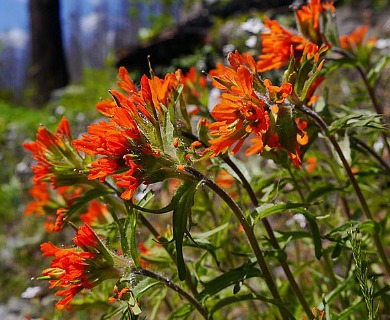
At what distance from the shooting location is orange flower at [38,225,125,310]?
813mm

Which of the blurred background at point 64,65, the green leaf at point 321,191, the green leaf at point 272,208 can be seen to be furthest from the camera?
Result: the blurred background at point 64,65

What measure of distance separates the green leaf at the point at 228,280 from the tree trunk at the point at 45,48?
28.7 ft

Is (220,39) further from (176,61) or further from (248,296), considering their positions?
(248,296)

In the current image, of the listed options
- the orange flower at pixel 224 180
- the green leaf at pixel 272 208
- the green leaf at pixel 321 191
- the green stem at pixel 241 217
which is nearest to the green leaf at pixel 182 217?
the green stem at pixel 241 217

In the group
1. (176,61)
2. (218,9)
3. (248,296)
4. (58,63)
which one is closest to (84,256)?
(248,296)

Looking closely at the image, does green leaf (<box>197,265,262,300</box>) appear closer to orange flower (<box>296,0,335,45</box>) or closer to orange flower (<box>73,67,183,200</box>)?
orange flower (<box>73,67,183,200</box>)

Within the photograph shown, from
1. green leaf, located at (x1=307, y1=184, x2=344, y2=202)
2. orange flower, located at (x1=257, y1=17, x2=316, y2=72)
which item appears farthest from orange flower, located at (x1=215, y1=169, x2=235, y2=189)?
orange flower, located at (x1=257, y1=17, x2=316, y2=72)

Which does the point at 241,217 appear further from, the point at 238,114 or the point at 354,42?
the point at 354,42

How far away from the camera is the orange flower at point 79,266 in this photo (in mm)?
813

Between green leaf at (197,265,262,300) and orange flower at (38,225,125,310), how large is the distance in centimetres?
16

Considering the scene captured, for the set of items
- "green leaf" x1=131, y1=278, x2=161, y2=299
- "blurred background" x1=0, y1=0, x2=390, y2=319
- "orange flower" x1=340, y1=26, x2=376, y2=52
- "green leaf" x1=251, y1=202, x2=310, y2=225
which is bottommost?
"blurred background" x1=0, y1=0, x2=390, y2=319

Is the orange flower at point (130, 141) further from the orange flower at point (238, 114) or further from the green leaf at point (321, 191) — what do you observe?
the green leaf at point (321, 191)

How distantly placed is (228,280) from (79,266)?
0.26m

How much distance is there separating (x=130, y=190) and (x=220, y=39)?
166 inches
